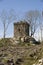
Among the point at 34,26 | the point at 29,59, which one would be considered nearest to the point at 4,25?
the point at 34,26

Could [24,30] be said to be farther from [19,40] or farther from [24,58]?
[24,58]

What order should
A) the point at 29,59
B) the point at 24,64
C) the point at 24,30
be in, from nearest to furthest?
the point at 24,64, the point at 29,59, the point at 24,30

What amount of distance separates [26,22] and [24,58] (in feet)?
62.0

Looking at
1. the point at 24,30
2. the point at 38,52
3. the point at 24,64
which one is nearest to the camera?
the point at 24,64

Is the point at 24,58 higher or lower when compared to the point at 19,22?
lower

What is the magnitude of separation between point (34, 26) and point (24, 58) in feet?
69.6

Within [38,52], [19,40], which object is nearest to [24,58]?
[38,52]

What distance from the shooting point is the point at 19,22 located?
30.0 m

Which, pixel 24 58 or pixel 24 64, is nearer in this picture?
pixel 24 64

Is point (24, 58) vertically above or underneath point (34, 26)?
underneath

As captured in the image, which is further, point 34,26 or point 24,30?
point 34,26

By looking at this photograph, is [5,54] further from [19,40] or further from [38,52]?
[19,40]

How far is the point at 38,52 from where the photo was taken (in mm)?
13438

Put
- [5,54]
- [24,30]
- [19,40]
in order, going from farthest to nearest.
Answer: [24,30] → [19,40] → [5,54]
